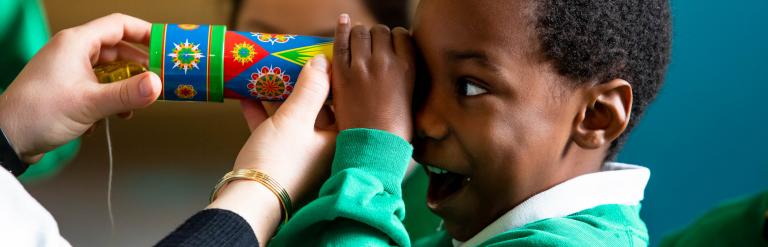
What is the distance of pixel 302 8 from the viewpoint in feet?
3.58

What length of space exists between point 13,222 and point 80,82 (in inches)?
11.1

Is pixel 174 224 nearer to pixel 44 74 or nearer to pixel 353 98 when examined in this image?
pixel 44 74

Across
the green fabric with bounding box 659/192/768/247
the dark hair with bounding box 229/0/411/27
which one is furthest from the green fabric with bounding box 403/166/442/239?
the green fabric with bounding box 659/192/768/247

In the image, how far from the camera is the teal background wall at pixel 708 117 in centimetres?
101

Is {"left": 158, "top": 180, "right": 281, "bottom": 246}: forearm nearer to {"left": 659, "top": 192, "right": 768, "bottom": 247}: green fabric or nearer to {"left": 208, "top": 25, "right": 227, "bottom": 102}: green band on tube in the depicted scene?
{"left": 208, "top": 25, "right": 227, "bottom": 102}: green band on tube

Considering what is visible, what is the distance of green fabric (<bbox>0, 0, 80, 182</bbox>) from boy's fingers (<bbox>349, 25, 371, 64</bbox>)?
51cm

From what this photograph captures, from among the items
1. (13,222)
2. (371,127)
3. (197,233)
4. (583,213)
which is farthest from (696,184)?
(13,222)

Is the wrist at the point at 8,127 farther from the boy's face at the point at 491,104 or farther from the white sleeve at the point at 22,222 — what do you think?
the boy's face at the point at 491,104

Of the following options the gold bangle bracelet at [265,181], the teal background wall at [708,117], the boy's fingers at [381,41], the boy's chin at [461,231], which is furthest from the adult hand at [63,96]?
the teal background wall at [708,117]

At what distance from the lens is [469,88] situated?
2.44 ft

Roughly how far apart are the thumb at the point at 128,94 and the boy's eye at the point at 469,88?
28cm

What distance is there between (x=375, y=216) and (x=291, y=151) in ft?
0.38

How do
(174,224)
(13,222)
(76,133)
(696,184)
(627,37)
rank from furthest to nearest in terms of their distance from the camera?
(174,224), (696,184), (76,133), (627,37), (13,222)

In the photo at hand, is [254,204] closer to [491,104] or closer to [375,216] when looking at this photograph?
[375,216]
